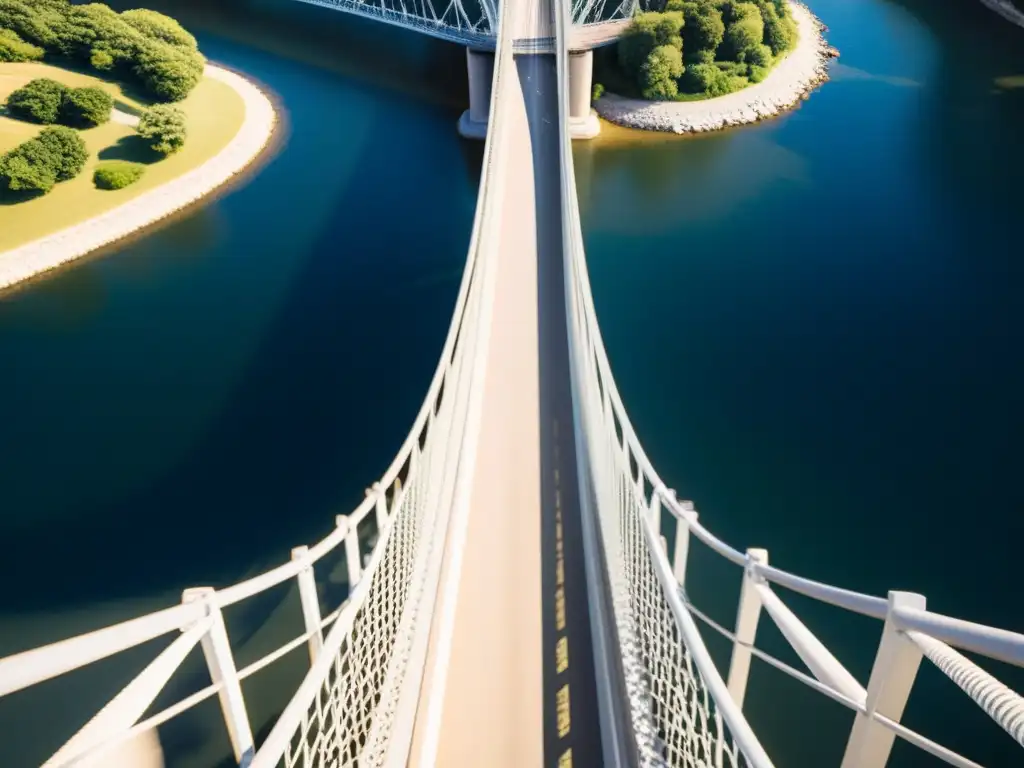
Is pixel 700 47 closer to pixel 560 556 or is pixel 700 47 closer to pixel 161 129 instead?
pixel 161 129

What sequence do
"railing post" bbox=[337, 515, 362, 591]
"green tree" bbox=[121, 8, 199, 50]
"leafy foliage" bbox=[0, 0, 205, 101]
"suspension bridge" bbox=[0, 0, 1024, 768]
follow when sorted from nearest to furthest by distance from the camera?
"suspension bridge" bbox=[0, 0, 1024, 768] < "railing post" bbox=[337, 515, 362, 591] < "leafy foliage" bbox=[0, 0, 205, 101] < "green tree" bbox=[121, 8, 199, 50]

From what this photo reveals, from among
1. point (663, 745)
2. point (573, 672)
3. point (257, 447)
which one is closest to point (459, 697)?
point (573, 672)

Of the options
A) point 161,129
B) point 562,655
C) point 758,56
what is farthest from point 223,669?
point 758,56

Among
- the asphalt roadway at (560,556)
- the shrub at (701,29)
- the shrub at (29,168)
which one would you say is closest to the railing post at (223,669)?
the asphalt roadway at (560,556)

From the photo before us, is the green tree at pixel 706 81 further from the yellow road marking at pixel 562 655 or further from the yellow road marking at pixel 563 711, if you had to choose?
the yellow road marking at pixel 563 711

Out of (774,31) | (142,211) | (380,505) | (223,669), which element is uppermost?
(774,31)

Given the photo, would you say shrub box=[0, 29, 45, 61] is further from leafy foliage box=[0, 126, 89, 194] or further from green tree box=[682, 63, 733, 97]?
green tree box=[682, 63, 733, 97]

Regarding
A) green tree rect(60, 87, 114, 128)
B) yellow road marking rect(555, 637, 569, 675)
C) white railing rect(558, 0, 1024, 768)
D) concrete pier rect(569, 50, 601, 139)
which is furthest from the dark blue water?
yellow road marking rect(555, 637, 569, 675)

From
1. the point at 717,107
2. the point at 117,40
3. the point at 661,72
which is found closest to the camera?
the point at 661,72
